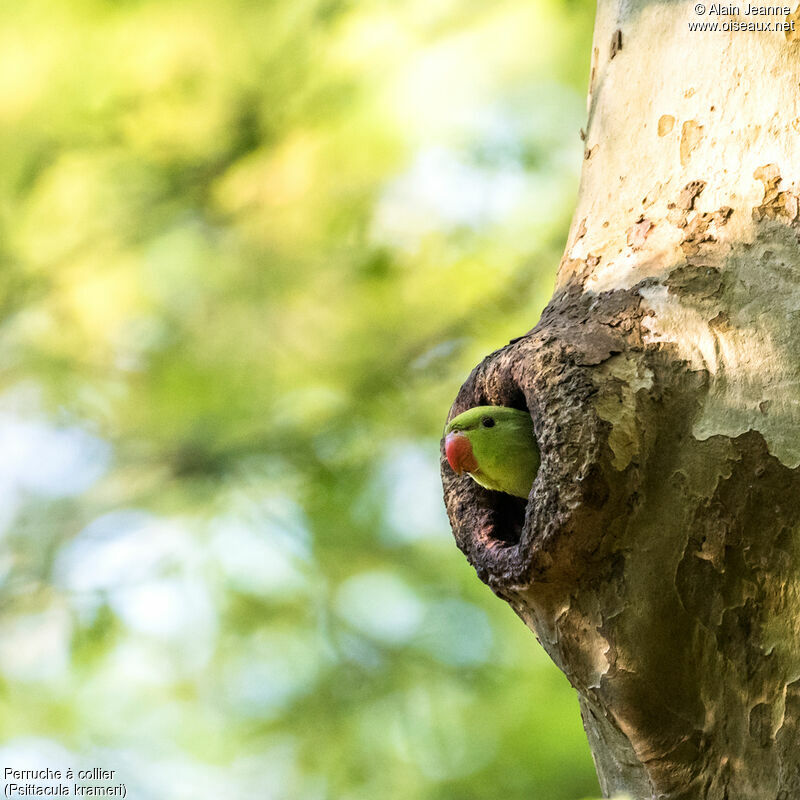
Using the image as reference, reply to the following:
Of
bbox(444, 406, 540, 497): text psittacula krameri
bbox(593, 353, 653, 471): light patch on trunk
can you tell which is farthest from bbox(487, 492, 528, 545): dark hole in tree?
bbox(593, 353, 653, 471): light patch on trunk

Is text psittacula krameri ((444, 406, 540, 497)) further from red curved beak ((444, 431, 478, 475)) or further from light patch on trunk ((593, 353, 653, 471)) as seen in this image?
light patch on trunk ((593, 353, 653, 471))

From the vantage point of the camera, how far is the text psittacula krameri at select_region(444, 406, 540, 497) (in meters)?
1.69

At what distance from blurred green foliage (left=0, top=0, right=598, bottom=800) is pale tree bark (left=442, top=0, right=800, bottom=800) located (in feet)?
7.77

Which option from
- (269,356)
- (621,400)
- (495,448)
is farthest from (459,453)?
(269,356)

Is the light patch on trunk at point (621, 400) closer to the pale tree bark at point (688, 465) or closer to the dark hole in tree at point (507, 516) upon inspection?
the pale tree bark at point (688, 465)

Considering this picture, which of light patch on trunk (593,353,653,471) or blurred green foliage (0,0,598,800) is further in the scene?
blurred green foliage (0,0,598,800)

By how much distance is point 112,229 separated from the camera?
159 inches

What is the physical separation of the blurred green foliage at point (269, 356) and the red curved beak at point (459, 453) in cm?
226

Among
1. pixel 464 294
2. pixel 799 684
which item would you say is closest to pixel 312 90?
pixel 464 294

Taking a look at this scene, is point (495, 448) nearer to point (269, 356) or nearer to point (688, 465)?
point (688, 465)

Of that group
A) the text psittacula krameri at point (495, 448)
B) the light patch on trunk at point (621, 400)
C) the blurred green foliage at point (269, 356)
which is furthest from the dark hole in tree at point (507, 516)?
the blurred green foliage at point (269, 356)

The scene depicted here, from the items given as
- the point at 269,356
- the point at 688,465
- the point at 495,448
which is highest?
the point at 269,356

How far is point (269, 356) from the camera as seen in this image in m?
4.14

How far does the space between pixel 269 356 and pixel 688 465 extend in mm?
2977
